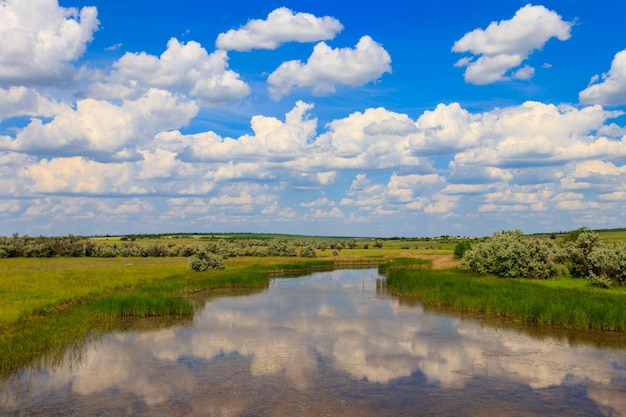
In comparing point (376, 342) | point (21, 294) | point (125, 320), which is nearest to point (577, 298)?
point (376, 342)

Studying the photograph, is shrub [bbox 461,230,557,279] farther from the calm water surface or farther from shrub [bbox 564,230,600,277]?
the calm water surface

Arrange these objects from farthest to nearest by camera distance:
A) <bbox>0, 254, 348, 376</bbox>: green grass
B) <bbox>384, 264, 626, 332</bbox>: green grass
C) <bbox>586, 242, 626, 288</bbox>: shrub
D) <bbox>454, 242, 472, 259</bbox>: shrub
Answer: <bbox>454, 242, 472, 259</bbox>: shrub → <bbox>586, 242, 626, 288</bbox>: shrub → <bbox>384, 264, 626, 332</bbox>: green grass → <bbox>0, 254, 348, 376</bbox>: green grass

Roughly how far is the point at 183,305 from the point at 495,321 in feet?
61.3

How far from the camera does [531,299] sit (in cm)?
2833

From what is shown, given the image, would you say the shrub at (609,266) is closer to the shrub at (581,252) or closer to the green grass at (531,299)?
the green grass at (531,299)

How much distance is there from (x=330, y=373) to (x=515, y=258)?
1211 inches

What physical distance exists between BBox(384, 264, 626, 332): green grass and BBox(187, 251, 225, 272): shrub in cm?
2116

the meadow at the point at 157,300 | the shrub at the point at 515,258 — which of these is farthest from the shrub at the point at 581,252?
the shrub at the point at 515,258

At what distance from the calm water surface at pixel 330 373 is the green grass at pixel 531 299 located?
1.77 metres

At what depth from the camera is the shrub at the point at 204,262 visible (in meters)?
52.5

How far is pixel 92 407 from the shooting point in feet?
46.0

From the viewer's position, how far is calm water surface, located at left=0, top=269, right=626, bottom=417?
46.5 feet

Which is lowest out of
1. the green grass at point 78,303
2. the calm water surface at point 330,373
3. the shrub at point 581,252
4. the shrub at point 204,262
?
the calm water surface at point 330,373

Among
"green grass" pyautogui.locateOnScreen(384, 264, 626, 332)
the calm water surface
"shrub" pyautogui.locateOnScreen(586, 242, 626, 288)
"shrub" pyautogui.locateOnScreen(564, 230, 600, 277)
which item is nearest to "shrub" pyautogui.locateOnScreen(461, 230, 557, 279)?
"shrub" pyautogui.locateOnScreen(564, 230, 600, 277)
